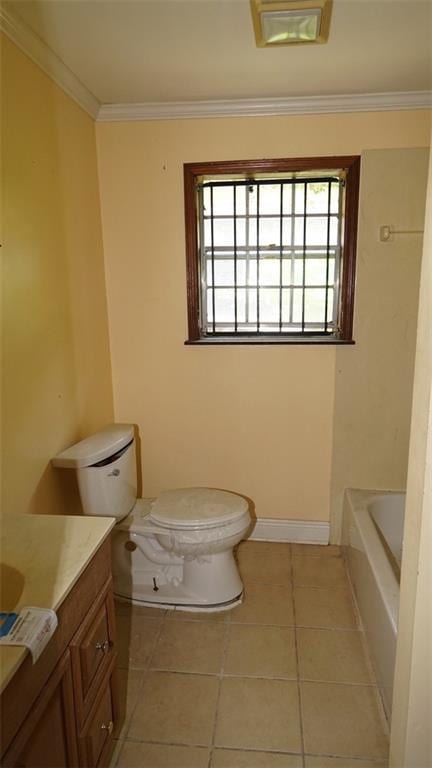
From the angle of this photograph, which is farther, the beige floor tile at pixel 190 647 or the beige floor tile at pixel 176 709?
the beige floor tile at pixel 190 647

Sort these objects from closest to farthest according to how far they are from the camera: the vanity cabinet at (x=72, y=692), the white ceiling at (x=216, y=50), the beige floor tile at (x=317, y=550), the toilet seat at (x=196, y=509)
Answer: the vanity cabinet at (x=72, y=692) → the white ceiling at (x=216, y=50) → the toilet seat at (x=196, y=509) → the beige floor tile at (x=317, y=550)

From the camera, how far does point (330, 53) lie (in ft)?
5.84

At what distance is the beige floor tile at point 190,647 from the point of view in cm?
184

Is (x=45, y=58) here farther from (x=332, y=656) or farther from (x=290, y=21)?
(x=332, y=656)

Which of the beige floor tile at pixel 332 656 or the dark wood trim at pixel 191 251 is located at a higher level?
the dark wood trim at pixel 191 251

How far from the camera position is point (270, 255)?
248cm

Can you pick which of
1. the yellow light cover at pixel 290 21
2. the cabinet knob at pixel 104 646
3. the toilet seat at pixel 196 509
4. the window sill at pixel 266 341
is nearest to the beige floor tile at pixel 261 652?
the toilet seat at pixel 196 509

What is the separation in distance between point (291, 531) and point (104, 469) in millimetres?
1256

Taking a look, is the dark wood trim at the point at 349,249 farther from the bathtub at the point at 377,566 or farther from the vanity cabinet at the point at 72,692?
the vanity cabinet at the point at 72,692

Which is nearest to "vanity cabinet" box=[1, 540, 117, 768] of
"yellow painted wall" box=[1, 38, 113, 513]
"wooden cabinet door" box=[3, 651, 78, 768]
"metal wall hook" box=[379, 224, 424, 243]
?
"wooden cabinet door" box=[3, 651, 78, 768]

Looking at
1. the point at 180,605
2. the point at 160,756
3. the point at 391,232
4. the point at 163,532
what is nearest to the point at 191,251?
the point at 391,232

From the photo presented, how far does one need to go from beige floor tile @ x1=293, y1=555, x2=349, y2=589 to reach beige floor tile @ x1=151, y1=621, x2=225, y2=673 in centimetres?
53

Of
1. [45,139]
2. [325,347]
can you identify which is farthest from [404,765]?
[45,139]

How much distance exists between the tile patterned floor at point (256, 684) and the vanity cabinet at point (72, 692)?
0.90ft
